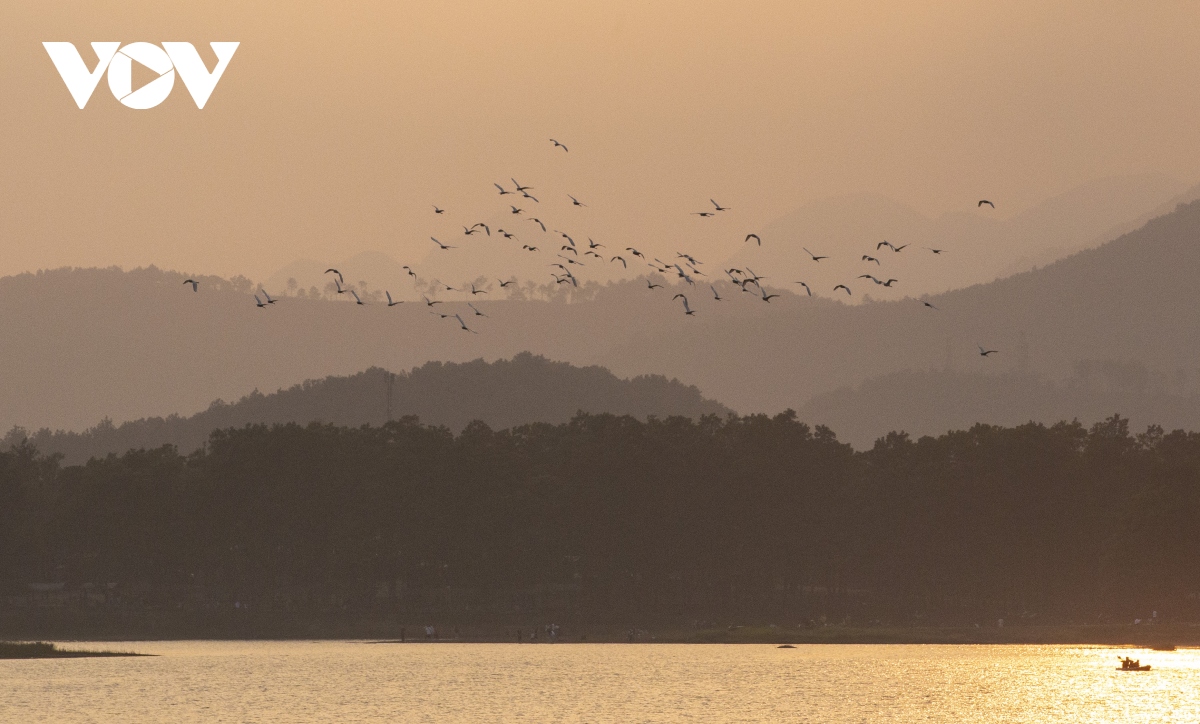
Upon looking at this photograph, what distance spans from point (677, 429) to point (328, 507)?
135 ft

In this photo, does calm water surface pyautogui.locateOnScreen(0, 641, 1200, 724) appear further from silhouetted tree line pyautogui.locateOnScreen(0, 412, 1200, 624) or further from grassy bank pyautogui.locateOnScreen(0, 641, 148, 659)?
silhouetted tree line pyautogui.locateOnScreen(0, 412, 1200, 624)

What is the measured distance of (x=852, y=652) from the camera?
452 ft

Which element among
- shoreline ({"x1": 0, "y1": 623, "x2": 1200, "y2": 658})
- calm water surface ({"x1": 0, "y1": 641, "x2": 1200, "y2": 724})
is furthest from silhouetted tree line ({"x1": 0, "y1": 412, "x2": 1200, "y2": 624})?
calm water surface ({"x1": 0, "y1": 641, "x2": 1200, "y2": 724})

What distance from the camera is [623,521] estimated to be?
6909 inches

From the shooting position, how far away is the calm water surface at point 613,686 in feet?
308

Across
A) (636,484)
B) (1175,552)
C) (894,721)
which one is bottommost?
(894,721)

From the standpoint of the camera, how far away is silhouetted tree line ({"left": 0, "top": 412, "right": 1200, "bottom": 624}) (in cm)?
17200

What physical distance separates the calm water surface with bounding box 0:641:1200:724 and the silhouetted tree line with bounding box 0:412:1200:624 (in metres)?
29.3

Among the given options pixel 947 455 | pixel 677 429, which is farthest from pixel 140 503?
pixel 947 455

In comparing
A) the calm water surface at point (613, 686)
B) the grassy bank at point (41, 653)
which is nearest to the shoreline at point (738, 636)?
the grassy bank at point (41, 653)

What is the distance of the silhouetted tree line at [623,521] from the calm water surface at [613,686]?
29.3 meters

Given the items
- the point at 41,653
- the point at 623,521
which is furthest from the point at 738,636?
the point at 41,653

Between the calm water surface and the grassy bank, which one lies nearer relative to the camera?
the calm water surface

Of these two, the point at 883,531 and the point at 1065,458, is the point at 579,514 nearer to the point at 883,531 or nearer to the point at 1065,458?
the point at 883,531
